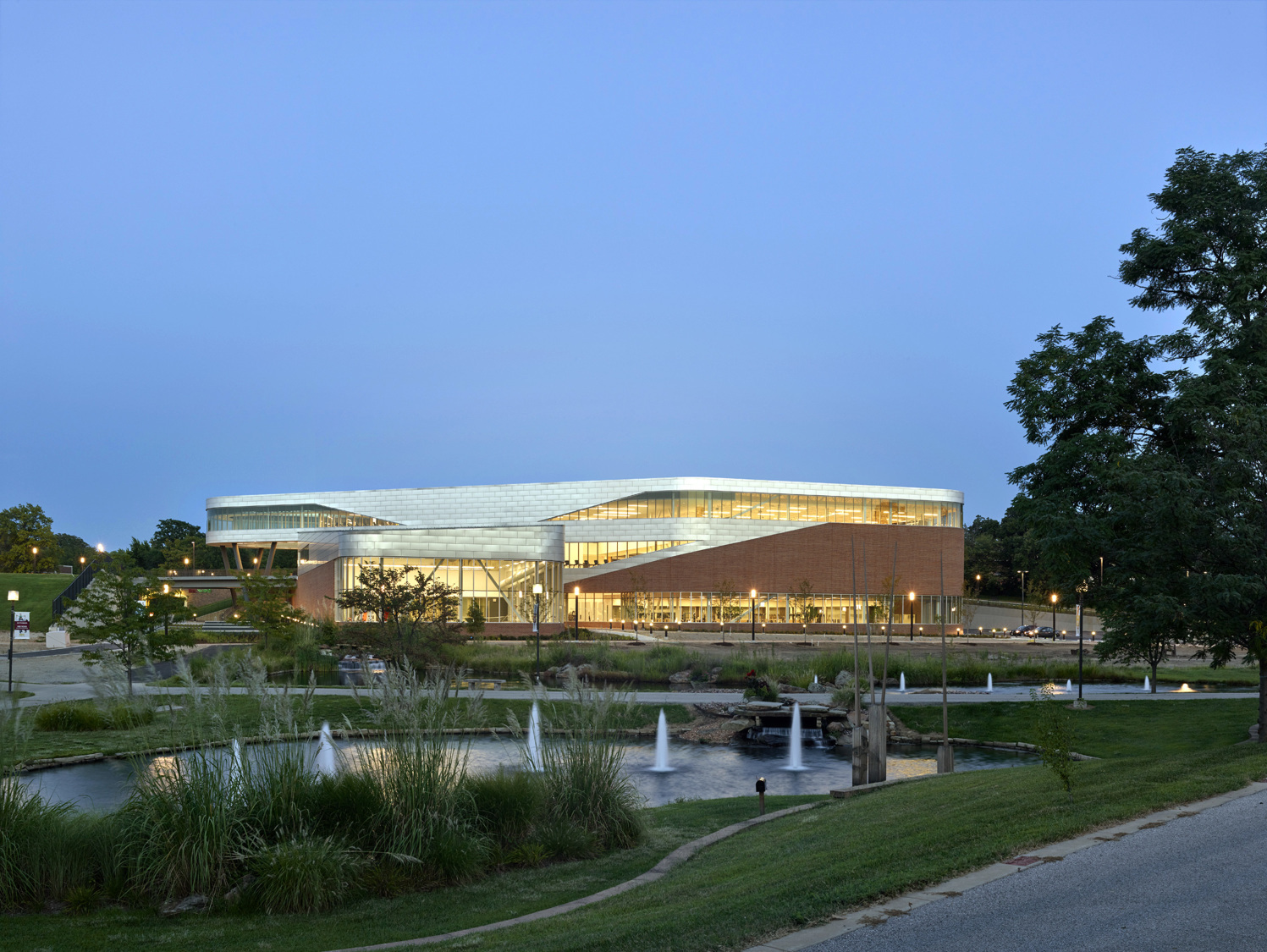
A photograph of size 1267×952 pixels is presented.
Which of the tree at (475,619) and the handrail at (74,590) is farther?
the handrail at (74,590)

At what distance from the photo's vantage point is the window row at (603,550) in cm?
7762

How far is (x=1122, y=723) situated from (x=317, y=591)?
52929mm

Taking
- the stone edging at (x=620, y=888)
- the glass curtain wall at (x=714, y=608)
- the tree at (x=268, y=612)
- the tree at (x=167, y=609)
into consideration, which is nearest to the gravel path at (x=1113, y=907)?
the stone edging at (x=620, y=888)

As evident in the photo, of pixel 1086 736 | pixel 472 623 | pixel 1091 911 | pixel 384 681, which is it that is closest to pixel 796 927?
pixel 1091 911

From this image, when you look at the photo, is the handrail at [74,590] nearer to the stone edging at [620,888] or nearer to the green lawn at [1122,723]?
the green lawn at [1122,723]

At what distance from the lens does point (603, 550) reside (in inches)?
3110

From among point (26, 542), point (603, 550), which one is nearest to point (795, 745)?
point (603, 550)

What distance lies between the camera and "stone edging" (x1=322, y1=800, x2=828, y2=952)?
7.08m

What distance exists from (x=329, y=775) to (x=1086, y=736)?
16.7 m

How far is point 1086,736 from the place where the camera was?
2042cm

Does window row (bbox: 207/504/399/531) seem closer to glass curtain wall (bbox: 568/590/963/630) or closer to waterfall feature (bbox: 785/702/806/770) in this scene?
glass curtain wall (bbox: 568/590/963/630)

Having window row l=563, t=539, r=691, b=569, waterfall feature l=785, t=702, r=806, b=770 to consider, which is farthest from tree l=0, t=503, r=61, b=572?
waterfall feature l=785, t=702, r=806, b=770

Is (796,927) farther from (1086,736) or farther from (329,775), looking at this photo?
(1086,736)

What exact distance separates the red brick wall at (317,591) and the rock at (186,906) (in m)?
46.6
